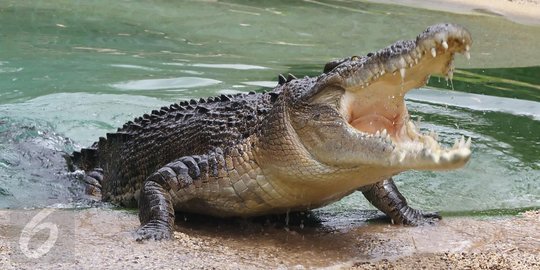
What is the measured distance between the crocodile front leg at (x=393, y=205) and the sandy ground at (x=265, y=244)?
0.08 m

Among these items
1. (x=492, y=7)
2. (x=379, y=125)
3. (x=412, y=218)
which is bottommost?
(x=412, y=218)

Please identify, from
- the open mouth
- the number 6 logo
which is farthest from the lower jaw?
the number 6 logo

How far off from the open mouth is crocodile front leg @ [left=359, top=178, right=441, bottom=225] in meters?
0.77

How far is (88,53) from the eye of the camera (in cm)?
1018

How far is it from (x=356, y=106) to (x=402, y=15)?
10.5 meters

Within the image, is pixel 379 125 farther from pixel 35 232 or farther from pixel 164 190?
pixel 35 232

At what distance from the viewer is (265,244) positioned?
4176 millimetres

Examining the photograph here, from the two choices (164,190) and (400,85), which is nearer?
(400,85)

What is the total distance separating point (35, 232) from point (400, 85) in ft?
6.21

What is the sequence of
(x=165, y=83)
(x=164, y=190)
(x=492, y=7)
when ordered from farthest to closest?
1. (x=492, y=7)
2. (x=165, y=83)
3. (x=164, y=190)

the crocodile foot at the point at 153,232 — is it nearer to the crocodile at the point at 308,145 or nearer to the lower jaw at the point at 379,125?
the crocodile at the point at 308,145

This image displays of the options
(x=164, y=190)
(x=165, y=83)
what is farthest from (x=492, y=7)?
(x=164, y=190)

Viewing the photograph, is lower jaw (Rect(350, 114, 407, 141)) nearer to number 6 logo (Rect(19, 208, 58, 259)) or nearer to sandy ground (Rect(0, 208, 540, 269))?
sandy ground (Rect(0, 208, 540, 269))

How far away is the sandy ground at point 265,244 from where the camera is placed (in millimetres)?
3609
